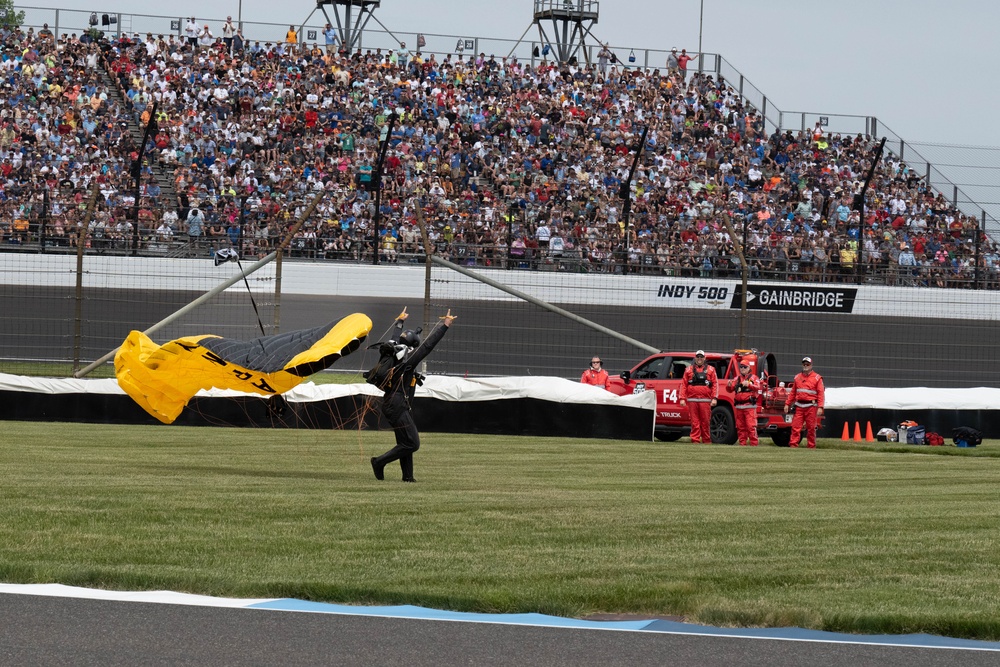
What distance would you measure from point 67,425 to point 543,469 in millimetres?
8424

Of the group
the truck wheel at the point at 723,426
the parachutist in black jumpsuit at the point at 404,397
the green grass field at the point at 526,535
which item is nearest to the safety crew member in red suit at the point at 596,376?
the truck wheel at the point at 723,426

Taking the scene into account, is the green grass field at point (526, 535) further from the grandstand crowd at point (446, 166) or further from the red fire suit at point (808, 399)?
the grandstand crowd at point (446, 166)

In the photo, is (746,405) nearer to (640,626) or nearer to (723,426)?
(723,426)

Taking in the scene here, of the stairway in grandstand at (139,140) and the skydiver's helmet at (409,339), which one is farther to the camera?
the stairway in grandstand at (139,140)

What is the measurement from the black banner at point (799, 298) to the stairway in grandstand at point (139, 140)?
12.5 m

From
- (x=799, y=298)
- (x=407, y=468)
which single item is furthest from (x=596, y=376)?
(x=407, y=468)

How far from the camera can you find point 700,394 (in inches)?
890

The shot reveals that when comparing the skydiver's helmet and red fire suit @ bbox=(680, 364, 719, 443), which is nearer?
the skydiver's helmet

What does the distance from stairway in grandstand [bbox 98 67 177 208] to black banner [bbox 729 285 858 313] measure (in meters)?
12.5

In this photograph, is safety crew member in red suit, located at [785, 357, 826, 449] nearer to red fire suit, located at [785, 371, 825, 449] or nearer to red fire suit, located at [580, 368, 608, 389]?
red fire suit, located at [785, 371, 825, 449]

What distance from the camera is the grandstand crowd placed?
29578 millimetres

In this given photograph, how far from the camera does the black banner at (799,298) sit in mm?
29375

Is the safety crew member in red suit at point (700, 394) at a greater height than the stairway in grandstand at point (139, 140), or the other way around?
the stairway in grandstand at point (139, 140)

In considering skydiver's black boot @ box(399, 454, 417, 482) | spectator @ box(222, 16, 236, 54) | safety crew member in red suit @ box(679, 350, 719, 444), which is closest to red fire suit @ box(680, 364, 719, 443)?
safety crew member in red suit @ box(679, 350, 719, 444)
